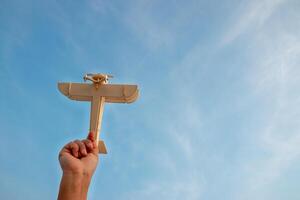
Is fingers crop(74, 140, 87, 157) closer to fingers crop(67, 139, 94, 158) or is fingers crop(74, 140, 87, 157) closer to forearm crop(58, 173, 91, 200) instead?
fingers crop(67, 139, 94, 158)

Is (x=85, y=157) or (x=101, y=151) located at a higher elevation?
(x=101, y=151)

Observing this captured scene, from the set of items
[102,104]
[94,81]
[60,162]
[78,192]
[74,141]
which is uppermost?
[94,81]

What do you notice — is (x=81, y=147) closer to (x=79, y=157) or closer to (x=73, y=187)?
(x=79, y=157)

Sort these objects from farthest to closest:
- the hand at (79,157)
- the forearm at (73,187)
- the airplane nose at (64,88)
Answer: the airplane nose at (64,88) → the hand at (79,157) → the forearm at (73,187)

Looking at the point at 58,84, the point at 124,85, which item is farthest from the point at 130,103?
the point at 58,84

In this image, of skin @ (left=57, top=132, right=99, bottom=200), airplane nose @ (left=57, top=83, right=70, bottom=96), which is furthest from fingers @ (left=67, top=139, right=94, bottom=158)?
airplane nose @ (left=57, top=83, right=70, bottom=96)

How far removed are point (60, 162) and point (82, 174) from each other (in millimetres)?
222

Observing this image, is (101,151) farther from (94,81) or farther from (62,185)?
(62,185)

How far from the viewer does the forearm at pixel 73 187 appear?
264cm

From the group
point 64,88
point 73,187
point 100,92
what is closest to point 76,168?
point 73,187

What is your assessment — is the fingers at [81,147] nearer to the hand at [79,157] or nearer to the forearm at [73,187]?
the hand at [79,157]

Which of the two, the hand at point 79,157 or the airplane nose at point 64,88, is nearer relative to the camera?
the hand at point 79,157

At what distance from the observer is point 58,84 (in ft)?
19.4

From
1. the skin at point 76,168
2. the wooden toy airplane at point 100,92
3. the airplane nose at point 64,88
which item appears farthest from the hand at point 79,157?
the airplane nose at point 64,88
